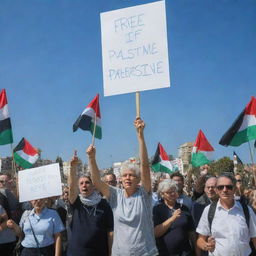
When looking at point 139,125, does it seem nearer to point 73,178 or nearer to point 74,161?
point 74,161

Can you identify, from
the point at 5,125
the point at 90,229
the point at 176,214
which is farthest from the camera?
the point at 5,125

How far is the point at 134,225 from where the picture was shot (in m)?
3.68

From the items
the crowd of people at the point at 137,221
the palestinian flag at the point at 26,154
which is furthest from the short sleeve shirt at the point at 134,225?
the palestinian flag at the point at 26,154

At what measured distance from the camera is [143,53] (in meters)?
4.46

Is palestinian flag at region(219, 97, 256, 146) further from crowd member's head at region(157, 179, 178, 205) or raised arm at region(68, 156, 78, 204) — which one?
raised arm at region(68, 156, 78, 204)

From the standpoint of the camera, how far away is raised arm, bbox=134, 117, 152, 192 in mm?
3771

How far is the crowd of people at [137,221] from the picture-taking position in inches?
141

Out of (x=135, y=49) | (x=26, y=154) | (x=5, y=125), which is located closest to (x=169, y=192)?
(x=135, y=49)

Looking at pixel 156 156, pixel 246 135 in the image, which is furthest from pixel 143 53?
pixel 156 156

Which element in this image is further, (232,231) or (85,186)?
(85,186)

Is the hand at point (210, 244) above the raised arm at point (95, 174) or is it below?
below

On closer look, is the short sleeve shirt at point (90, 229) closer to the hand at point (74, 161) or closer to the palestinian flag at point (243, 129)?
the hand at point (74, 161)

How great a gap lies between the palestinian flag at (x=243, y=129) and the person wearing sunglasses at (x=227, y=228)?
4.07 m

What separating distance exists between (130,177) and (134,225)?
0.51 m
